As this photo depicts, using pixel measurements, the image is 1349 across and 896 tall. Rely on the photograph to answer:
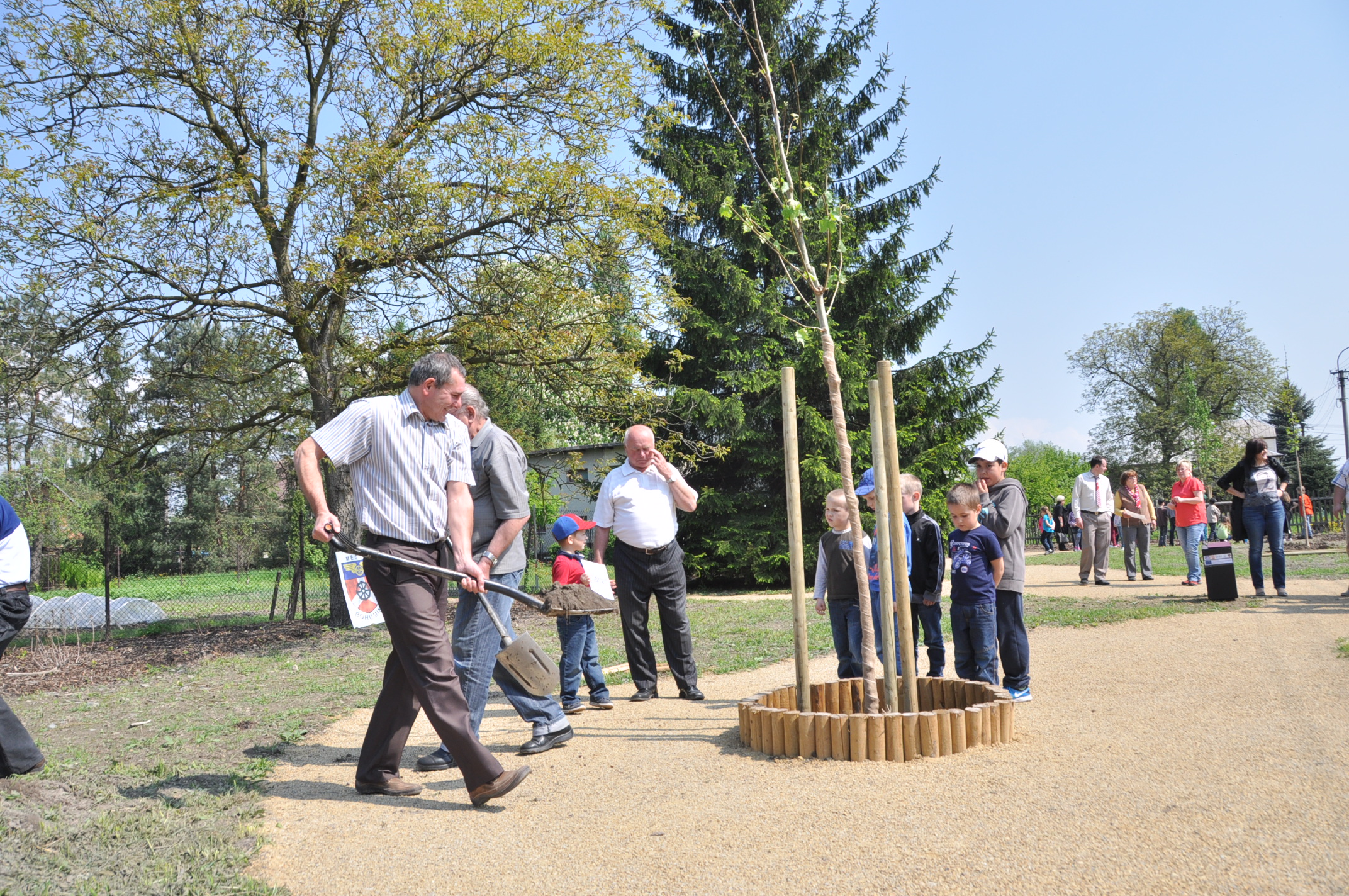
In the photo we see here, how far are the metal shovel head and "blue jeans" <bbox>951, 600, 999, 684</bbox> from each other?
243 centimetres

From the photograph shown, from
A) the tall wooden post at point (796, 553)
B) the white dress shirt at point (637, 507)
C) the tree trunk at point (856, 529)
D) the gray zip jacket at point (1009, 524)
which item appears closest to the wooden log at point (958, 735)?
the tree trunk at point (856, 529)

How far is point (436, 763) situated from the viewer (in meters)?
5.03

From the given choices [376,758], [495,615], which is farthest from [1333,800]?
[376,758]

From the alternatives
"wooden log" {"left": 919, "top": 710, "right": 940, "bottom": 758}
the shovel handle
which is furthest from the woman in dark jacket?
the shovel handle

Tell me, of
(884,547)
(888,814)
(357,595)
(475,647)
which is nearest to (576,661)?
(475,647)

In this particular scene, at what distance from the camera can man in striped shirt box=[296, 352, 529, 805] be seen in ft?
13.5

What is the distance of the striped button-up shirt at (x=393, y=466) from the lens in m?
4.32

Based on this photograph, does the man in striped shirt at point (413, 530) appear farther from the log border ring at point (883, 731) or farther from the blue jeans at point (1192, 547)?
the blue jeans at point (1192, 547)

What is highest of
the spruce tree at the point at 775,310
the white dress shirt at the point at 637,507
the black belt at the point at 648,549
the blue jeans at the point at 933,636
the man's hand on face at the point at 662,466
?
the spruce tree at the point at 775,310

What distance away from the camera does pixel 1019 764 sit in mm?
4250

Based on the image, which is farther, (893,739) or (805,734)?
(805,734)

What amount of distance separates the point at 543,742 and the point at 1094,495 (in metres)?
10.6

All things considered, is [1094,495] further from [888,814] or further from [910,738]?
[888,814]

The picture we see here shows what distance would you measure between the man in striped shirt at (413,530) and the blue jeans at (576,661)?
1.79 m
